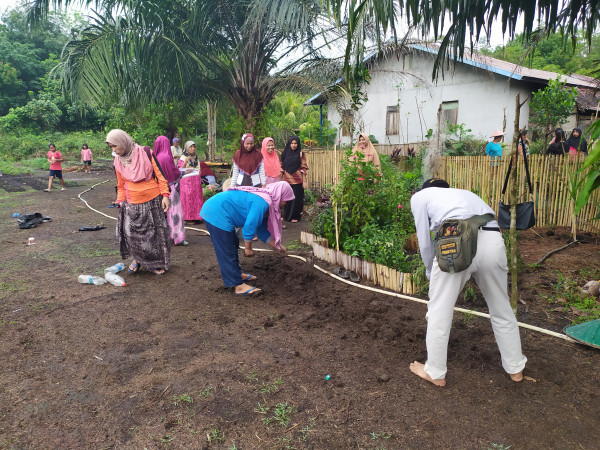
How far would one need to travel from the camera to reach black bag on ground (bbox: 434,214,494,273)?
246 cm

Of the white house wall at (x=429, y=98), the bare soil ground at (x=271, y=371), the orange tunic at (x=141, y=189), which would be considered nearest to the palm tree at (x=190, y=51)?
the white house wall at (x=429, y=98)

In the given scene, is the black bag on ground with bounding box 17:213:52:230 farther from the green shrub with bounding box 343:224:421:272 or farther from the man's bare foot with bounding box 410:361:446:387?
the man's bare foot with bounding box 410:361:446:387

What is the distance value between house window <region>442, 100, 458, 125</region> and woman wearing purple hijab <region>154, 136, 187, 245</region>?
35.9 ft

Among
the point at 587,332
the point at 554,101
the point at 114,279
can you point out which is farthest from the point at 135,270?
the point at 554,101

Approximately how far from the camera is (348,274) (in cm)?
479

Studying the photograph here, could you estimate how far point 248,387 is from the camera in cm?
279

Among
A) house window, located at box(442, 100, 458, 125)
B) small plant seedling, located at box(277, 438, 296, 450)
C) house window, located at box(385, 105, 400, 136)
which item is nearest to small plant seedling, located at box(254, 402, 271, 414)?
small plant seedling, located at box(277, 438, 296, 450)

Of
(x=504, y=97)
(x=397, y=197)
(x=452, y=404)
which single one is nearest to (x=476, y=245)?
(x=452, y=404)

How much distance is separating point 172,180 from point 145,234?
1498 mm

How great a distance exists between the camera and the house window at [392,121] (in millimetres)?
16141

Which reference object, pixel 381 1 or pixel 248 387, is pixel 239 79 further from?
pixel 248 387

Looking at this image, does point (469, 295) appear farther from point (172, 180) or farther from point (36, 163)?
point (36, 163)

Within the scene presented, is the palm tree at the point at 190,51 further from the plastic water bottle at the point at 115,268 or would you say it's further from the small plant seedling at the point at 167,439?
the small plant seedling at the point at 167,439

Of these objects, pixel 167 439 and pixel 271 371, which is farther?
pixel 271 371
